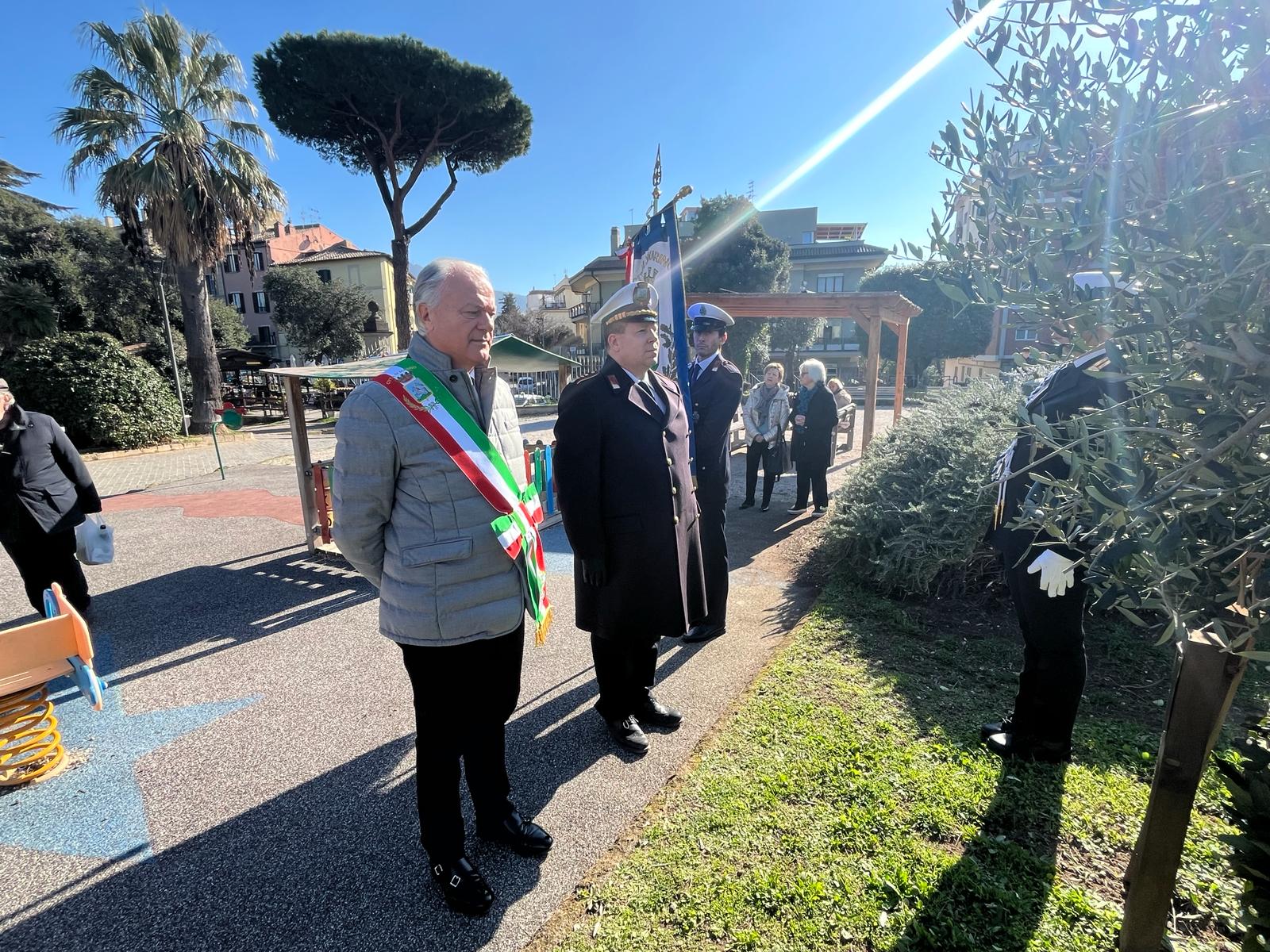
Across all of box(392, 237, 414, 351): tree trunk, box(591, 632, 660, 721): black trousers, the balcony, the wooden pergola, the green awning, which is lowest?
box(591, 632, 660, 721): black trousers

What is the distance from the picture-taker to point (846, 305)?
1011cm

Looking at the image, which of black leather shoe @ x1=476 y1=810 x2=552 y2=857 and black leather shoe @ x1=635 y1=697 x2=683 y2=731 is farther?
black leather shoe @ x1=635 y1=697 x2=683 y2=731

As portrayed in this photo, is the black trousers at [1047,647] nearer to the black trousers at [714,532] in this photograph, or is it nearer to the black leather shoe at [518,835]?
the black trousers at [714,532]

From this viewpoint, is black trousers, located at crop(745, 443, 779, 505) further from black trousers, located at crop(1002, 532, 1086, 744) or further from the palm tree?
the palm tree

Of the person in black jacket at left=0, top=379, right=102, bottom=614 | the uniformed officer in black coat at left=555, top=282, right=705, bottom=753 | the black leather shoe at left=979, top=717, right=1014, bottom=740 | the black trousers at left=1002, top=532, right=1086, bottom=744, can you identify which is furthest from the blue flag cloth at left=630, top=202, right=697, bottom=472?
the person in black jacket at left=0, top=379, right=102, bottom=614

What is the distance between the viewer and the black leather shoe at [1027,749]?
2.72 meters

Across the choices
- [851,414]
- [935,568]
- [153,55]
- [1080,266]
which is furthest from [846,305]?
[153,55]

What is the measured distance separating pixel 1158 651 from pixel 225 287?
182ft

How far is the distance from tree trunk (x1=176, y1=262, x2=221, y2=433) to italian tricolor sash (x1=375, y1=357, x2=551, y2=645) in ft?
53.0

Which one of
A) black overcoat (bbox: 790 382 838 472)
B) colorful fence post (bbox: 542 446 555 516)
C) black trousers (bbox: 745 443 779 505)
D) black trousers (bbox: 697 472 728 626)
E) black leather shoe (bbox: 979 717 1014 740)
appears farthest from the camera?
black trousers (bbox: 745 443 779 505)

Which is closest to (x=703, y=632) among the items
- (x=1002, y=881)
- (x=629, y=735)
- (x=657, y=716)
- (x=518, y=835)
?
(x=657, y=716)

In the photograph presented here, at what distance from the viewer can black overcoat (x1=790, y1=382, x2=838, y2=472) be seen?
7105mm

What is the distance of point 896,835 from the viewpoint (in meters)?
2.37

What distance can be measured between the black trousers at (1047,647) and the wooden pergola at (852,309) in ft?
24.8
